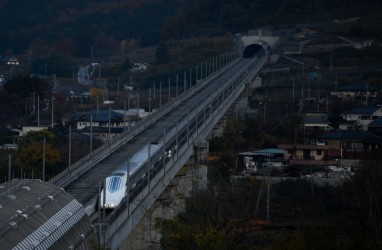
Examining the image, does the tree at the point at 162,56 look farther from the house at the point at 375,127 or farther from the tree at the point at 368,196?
the tree at the point at 368,196

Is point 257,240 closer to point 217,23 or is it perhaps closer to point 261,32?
point 261,32

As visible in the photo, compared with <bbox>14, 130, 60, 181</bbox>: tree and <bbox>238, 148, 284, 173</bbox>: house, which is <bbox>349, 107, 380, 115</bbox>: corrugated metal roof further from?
<bbox>14, 130, 60, 181</bbox>: tree

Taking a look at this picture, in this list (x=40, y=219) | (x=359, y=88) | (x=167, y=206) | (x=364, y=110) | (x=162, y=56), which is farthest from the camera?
(x=162, y=56)

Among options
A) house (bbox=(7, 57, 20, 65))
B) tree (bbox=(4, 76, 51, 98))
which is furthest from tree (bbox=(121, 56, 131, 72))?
tree (bbox=(4, 76, 51, 98))

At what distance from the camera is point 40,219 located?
21.3 metres

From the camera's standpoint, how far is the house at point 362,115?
48.0m

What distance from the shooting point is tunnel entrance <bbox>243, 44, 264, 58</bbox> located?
253 ft

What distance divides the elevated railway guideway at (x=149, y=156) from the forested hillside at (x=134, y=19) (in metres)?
30.2

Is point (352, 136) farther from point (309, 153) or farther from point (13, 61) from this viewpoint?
point (13, 61)

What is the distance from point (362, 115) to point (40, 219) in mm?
28404

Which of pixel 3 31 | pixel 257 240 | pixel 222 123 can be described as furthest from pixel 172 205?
pixel 3 31

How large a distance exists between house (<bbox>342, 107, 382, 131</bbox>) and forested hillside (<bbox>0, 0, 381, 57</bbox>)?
33518 mm

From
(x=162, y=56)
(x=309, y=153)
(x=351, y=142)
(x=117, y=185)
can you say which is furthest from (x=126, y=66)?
(x=117, y=185)

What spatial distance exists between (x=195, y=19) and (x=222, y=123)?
44.2 metres
